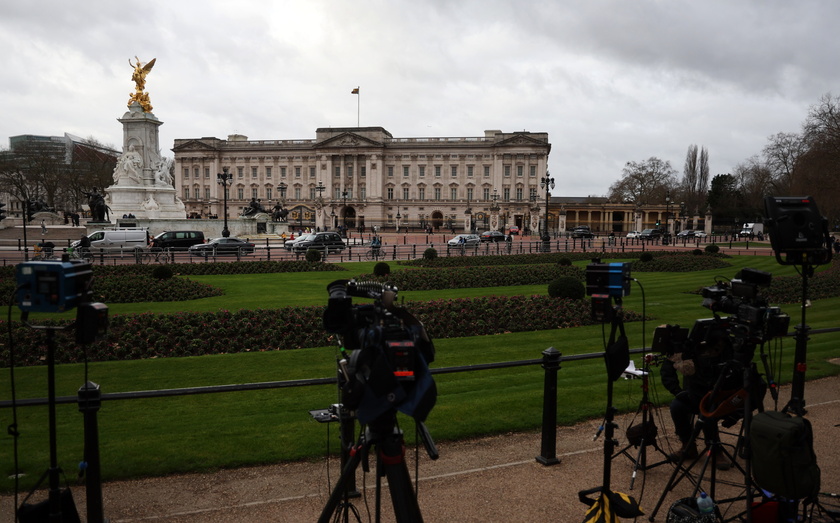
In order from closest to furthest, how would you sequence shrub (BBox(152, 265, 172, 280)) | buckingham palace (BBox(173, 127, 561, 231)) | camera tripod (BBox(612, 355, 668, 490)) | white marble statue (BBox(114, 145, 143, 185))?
1. camera tripod (BBox(612, 355, 668, 490))
2. shrub (BBox(152, 265, 172, 280))
3. white marble statue (BBox(114, 145, 143, 185))
4. buckingham palace (BBox(173, 127, 561, 231))

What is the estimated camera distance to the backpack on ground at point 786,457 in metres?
3.98

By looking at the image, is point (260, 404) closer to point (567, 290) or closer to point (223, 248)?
point (567, 290)

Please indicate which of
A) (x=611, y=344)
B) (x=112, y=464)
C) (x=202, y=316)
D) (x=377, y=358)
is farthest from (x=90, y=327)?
(x=202, y=316)

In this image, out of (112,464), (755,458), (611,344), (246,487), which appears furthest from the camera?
(112,464)

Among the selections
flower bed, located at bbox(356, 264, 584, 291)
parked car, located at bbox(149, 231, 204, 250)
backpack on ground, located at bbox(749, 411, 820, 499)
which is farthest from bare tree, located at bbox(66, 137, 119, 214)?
backpack on ground, located at bbox(749, 411, 820, 499)

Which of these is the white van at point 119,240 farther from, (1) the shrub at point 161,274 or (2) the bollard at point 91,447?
(2) the bollard at point 91,447

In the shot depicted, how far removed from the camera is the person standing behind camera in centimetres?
549

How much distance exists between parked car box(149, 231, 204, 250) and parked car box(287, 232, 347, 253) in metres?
6.60

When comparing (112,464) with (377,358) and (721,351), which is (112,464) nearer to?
(377,358)

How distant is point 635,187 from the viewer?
11975cm

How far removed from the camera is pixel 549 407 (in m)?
6.32

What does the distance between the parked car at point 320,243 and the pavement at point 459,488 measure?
31469 mm

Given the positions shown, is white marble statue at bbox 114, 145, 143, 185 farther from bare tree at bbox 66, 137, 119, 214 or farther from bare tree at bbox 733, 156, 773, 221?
bare tree at bbox 733, 156, 773, 221

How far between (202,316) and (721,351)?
1145 centimetres
